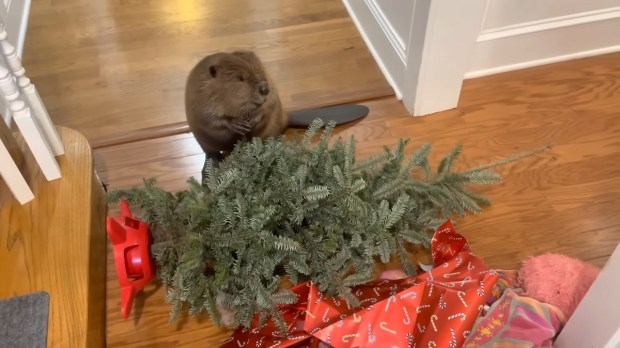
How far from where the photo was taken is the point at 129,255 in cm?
113

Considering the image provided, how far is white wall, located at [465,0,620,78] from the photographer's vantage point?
5.27 ft

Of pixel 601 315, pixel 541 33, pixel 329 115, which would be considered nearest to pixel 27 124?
pixel 329 115

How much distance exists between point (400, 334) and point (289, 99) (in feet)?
2.97

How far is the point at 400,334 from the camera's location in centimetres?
107

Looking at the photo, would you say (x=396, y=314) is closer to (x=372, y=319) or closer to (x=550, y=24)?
(x=372, y=319)

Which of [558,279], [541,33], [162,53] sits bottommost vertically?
[558,279]

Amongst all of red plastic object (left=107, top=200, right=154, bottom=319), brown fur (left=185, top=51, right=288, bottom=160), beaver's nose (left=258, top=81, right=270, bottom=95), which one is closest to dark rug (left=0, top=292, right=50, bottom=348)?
red plastic object (left=107, top=200, right=154, bottom=319)

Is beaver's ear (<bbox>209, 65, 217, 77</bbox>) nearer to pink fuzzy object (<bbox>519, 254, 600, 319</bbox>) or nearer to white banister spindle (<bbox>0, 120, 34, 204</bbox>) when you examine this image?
white banister spindle (<bbox>0, 120, 34, 204</bbox>)

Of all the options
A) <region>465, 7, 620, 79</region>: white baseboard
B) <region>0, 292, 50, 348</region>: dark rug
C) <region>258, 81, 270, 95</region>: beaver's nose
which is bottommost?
<region>0, 292, 50, 348</region>: dark rug

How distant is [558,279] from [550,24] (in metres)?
0.87

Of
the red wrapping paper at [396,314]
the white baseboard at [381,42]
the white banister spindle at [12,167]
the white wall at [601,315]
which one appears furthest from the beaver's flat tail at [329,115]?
the white wall at [601,315]

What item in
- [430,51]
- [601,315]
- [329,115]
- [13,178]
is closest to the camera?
[601,315]

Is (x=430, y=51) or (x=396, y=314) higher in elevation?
(x=430, y=51)

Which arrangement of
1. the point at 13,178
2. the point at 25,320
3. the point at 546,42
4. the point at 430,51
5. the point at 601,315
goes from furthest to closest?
the point at 546,42
the point at 430,51
the point at 13,178
the point at 25,320
the point at 601,315
